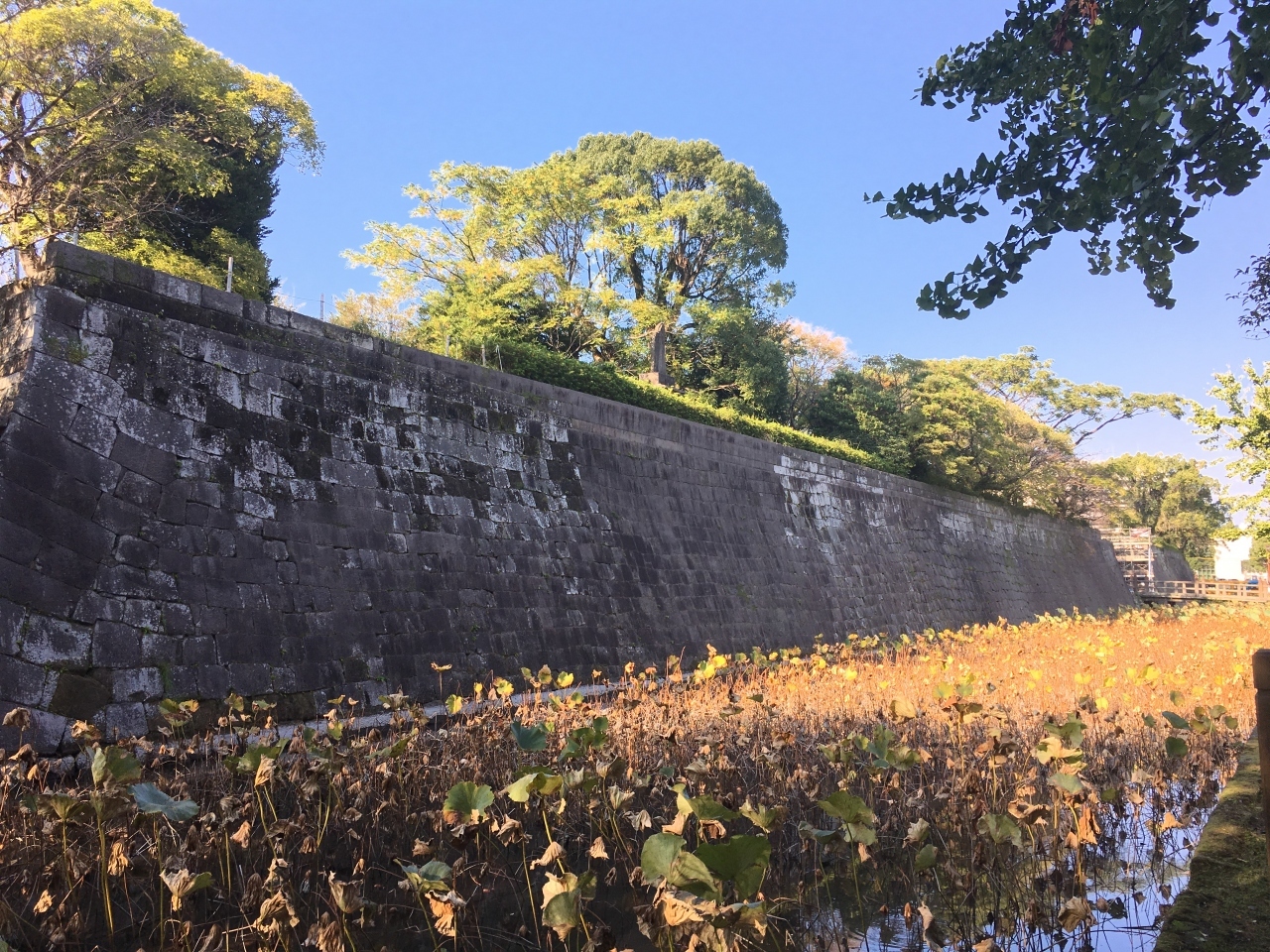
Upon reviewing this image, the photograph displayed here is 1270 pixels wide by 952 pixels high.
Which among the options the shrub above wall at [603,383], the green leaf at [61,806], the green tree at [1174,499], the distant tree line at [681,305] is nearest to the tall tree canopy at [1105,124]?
the green leaf at [61,806]

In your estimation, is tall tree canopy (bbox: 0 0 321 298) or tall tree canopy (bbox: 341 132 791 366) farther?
tall tree canopy (bbox: 341 132 791 366)

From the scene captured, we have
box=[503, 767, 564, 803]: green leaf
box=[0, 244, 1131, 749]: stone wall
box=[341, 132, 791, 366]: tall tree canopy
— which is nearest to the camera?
box=[503, 767, 564, 803]: green leaf

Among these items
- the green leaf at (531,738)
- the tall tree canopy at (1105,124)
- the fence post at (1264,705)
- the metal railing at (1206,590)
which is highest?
the tall tree canopy at (1105,124)

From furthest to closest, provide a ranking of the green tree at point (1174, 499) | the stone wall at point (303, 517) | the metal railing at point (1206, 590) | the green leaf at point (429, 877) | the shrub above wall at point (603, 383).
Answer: the green tree at point (1174, 499)
the metal railing at point (1206, 590)
the shrub above wall at point (603, 383)
the stone wall at point (303, 517)
the green leaf at point (429, 877)

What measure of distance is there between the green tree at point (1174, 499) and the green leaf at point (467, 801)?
55.0m

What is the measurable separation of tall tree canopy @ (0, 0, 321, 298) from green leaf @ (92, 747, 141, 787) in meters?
11.9

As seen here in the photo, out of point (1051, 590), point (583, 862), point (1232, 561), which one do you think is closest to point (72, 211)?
point (583, 862)

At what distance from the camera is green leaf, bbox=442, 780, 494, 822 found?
2.78m

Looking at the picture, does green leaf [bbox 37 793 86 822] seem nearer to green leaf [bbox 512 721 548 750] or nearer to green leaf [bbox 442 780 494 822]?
green leaf [bbox 442 780 494 822]

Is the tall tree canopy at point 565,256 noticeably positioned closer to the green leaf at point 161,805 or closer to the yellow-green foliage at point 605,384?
the yellow-green foliage at point 605,384

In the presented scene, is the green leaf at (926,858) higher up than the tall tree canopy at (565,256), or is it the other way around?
the tall tree canopy at (565,256)

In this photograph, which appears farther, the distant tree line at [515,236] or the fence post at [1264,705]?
the distant tree line at [515,236]

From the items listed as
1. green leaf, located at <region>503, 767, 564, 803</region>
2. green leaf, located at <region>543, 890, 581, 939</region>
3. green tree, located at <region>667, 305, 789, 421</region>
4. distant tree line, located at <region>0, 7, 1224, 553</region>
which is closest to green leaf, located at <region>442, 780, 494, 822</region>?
green leaf, located at <region>503, 767, 564, 803</region>

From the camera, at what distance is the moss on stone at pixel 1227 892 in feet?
6.33
